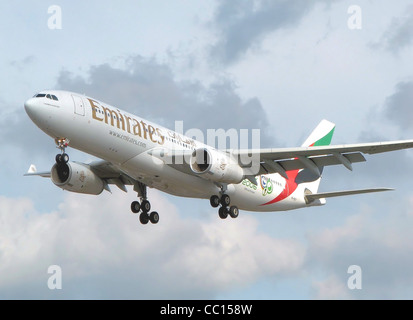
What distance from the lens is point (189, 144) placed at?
4438 cm

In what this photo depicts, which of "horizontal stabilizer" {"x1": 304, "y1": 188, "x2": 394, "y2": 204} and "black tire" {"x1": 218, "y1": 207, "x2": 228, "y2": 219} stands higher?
"horizontal stabilizer" {"x1": 304, "y1": 188, "x2": 394, "y2": 204}

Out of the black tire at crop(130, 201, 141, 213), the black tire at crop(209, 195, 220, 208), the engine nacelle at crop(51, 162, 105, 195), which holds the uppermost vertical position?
the engine nacelle at crop(51, 162, 105, 195)

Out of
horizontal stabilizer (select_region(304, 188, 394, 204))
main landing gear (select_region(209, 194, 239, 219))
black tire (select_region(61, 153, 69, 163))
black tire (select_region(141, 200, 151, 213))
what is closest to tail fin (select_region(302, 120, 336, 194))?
horizontal stabilizer (select_region(304, 188, 394, 204))

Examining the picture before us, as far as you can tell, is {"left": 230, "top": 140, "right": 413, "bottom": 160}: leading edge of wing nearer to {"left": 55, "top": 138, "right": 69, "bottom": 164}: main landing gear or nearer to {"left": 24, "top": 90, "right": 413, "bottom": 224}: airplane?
{"left": 24, "top": 90, "right": 413, "bottom": 224}: airplane

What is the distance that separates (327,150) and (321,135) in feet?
51.0

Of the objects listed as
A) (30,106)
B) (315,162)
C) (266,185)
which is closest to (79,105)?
(30,106)

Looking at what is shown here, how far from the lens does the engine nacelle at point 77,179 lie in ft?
144

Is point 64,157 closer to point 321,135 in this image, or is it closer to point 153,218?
point 153,218

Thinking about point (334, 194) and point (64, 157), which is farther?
point (334, 194)

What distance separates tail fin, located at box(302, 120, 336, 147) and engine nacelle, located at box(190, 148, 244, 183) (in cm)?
1396

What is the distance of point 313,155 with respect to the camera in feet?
137

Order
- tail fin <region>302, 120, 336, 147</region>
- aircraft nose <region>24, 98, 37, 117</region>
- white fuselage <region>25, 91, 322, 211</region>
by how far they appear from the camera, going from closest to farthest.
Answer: aircraft nose <region>24, 98, 37, 117</region>, white fuselage <region>25, 91, 322, 211</region>, tail fin <region>302, 120, 336, 147</region>

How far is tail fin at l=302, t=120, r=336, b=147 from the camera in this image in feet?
183

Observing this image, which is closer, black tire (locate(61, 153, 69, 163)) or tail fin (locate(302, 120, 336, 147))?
black tire (locate(61, 153, 69, 163))
